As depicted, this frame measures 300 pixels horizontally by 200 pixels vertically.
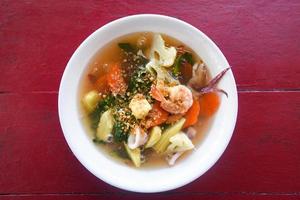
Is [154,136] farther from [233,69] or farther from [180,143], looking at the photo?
[233,69]

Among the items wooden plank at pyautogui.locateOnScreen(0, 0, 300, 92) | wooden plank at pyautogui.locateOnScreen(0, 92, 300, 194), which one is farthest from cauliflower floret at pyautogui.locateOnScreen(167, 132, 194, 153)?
wooden plank at pyautogui.locateOnScreen(0, 0, 300, 92)

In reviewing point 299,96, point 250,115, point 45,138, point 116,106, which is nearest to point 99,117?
point 116,106

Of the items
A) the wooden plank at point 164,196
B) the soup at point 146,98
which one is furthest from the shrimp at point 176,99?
the wooden plank at point 164,196

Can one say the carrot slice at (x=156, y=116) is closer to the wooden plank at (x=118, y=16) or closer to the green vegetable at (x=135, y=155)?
the green vegetable at (x=135, y=155)

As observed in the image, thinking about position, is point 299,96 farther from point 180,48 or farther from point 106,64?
point 106,64

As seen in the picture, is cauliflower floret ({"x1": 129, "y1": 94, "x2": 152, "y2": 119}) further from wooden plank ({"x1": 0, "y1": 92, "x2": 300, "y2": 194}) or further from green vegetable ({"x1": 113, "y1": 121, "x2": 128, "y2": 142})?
wooden plank ({"x1": 0, "y1": 92, "x2": 300, "y2": 194})
